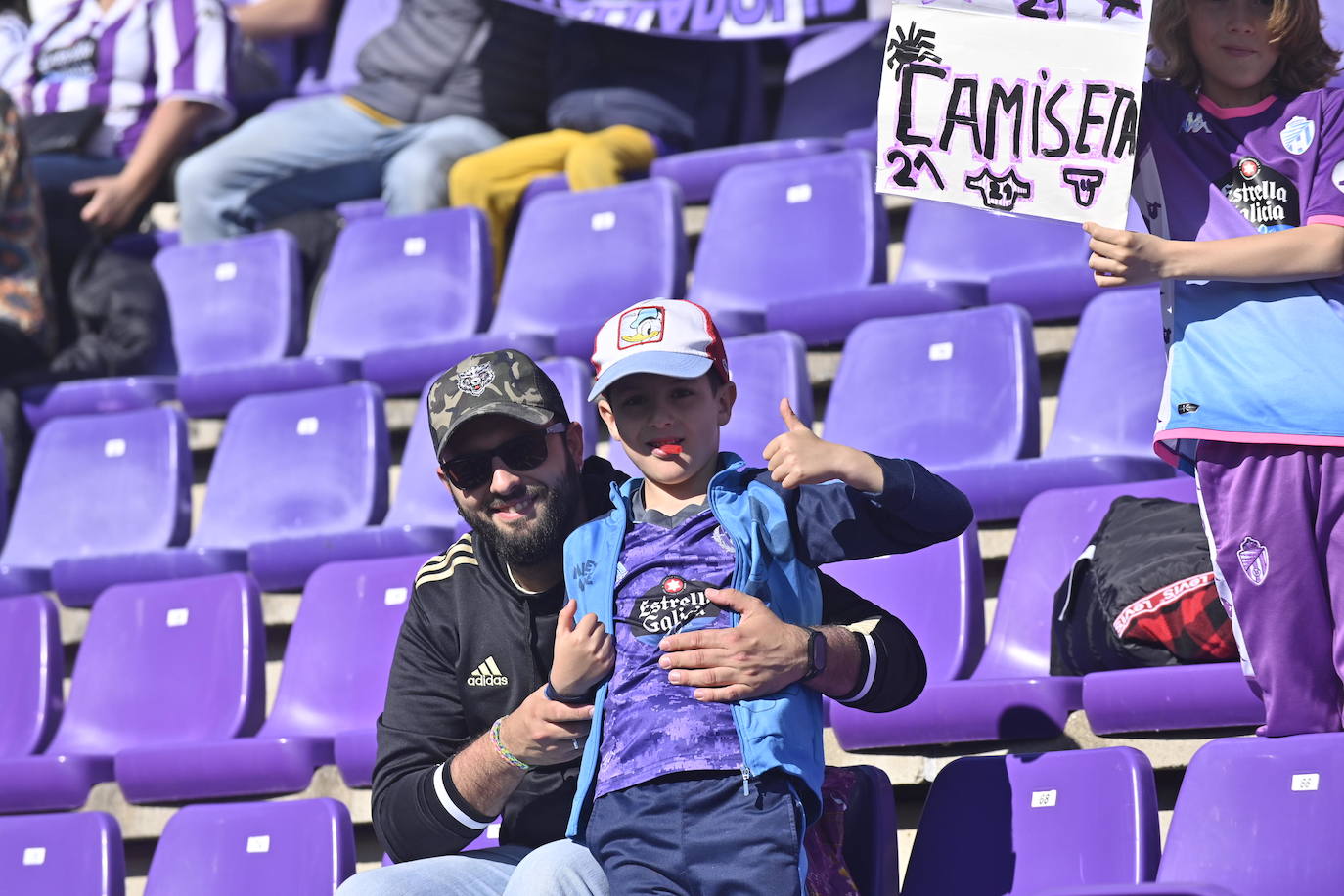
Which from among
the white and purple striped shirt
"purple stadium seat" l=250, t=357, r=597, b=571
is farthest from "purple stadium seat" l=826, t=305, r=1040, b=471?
the white and purple striped shirt

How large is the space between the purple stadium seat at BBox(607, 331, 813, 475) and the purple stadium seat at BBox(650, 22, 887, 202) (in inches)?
44.1

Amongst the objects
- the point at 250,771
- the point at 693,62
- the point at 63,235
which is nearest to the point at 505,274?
the point at 693,62

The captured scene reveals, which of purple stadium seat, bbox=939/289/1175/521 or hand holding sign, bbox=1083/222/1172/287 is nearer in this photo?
hand holding sign, bbox=1083/222/1172/287

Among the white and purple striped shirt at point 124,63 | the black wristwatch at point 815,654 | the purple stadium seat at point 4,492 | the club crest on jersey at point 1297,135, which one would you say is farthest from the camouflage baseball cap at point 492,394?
the white and purple striped shirt at point 124,63

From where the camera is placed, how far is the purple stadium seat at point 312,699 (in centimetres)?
343

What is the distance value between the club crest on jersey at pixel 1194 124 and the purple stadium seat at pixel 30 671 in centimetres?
267

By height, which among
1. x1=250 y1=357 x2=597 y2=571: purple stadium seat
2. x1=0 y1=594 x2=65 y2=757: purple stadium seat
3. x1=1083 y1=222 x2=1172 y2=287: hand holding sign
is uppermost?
x1=1083 y1=222 x2=1172 y2=287: hand holding sign

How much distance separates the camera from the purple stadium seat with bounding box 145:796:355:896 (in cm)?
284

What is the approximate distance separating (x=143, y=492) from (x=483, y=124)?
146 cm

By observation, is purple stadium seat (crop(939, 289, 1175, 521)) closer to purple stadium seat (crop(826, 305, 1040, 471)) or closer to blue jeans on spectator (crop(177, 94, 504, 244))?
purple stadium seat (crop(826, 305, 1040, 471))

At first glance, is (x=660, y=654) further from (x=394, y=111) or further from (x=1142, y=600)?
(x=394, y=111)

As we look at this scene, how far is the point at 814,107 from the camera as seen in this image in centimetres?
511

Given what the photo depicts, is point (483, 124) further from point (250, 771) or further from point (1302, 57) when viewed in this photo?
point (1302, 57)

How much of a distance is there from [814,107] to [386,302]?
4.29ft
